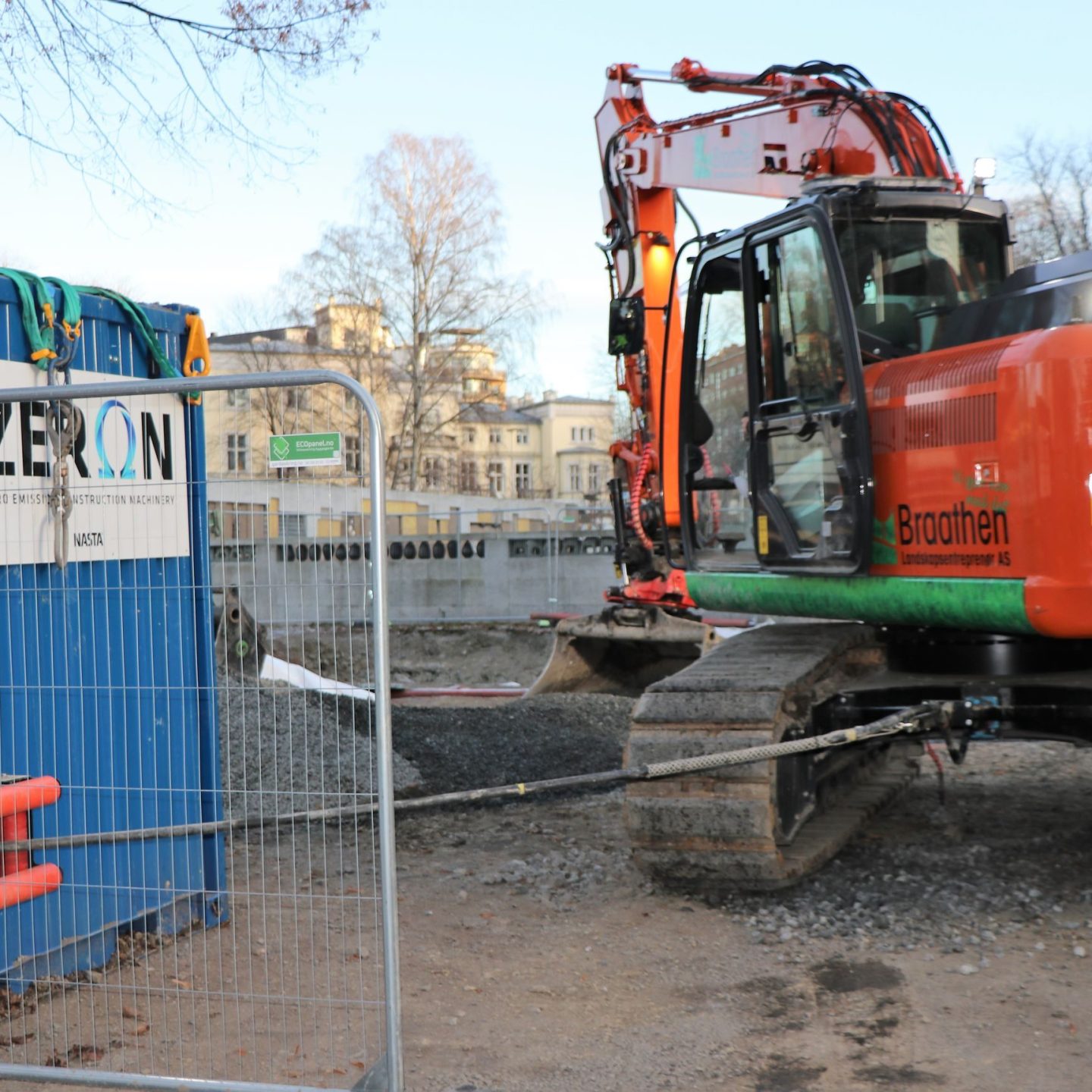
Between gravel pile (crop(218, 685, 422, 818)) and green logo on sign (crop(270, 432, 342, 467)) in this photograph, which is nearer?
green logo on sign (crop(270, 432, 342, 467))

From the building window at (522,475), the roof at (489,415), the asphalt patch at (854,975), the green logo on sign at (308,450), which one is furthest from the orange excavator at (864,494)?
the building window at (522,475)

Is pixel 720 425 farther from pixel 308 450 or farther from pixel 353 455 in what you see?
pixel 308 450

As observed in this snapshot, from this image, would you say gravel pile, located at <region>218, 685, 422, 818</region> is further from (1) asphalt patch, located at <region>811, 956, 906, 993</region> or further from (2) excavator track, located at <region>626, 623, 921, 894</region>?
(1) asphalt patch, located at <region>811, 956, 906, 993</region>

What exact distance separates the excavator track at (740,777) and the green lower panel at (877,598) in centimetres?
25

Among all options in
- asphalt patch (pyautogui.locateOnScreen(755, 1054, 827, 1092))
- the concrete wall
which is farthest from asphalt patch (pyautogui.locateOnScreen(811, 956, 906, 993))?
the concrete wall

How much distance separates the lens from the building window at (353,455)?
385 centimetres

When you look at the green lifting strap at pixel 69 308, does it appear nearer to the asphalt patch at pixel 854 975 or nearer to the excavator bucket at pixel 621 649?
the asphalt patch at pixel 854 975

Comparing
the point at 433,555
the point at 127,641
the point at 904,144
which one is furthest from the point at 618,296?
the point at 433,555

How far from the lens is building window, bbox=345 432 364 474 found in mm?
3846

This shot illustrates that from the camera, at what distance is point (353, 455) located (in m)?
4.04

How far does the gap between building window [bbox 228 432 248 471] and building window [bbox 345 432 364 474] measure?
0.54 meters

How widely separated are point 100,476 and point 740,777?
2628 millimetres

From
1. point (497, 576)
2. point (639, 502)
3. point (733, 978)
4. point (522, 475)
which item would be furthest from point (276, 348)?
point (522, 475)

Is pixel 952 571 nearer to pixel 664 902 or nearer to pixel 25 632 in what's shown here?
pixel 664 902
